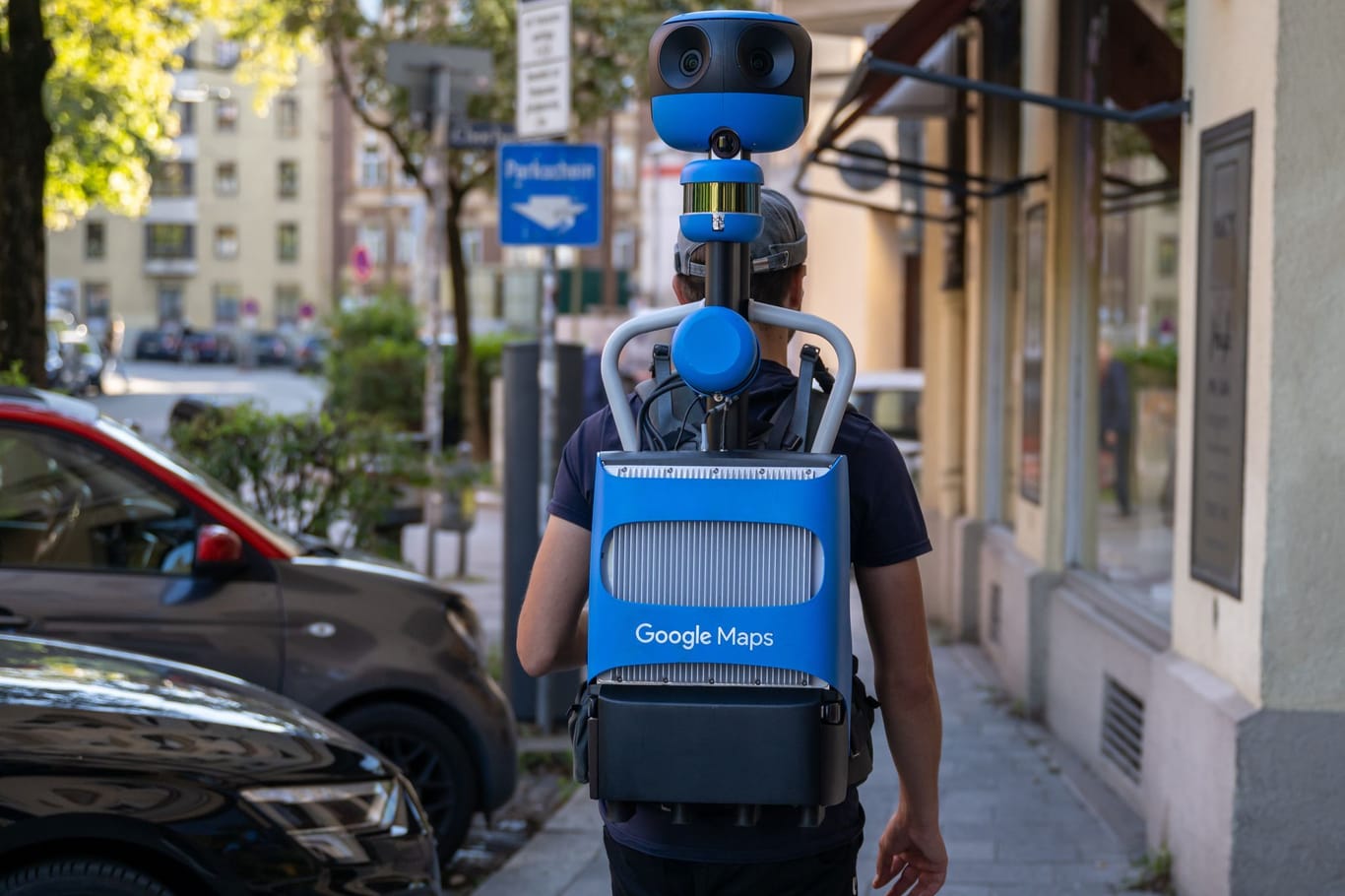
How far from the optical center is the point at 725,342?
239 cm

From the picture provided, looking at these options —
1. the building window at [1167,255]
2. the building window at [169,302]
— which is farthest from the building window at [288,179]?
the building window at [1167,255]

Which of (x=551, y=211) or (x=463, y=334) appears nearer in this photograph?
(x=551, y=211)

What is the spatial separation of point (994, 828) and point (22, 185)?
20.4 ft

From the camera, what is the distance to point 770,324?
2580mm

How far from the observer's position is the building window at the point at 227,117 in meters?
74.2

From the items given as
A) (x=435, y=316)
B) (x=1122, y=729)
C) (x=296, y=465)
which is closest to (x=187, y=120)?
(x=435, y=316)

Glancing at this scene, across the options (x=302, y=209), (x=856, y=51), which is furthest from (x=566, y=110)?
(x=302, y=209)

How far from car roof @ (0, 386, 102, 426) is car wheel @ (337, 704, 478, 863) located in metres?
1.31

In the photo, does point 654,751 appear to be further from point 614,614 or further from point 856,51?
point 856,51

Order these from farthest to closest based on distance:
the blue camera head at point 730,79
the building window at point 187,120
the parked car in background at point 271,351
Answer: the building window at point 187,120 < the parked car in background at point 271,351 < the blue camera head at point 730,79

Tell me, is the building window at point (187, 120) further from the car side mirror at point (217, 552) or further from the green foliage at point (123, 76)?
the car side mirror at point (217, 552)

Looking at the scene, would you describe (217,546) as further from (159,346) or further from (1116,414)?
(159,346)

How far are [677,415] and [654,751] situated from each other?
50 cm

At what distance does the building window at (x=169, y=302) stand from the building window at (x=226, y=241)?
265 centimetres
